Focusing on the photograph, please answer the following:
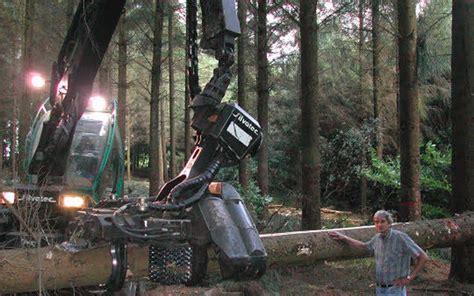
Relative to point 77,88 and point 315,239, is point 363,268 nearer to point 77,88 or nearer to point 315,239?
point 315,239

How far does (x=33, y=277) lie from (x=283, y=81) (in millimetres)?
17330

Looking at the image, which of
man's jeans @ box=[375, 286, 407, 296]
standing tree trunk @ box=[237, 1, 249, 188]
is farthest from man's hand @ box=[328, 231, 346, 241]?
standing tree trunk @ box=[237, 1, 249, 188]

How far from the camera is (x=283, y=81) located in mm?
20547

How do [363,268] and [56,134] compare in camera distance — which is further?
[363,268]

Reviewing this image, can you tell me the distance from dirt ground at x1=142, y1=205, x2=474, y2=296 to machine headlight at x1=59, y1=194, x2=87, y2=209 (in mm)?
1544

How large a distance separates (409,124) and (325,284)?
3.16 metres

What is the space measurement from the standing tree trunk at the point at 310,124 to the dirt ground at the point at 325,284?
0.78 m

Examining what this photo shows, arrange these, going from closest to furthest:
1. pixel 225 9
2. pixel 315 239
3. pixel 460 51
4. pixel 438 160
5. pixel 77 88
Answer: pixel 225 9, pixel 315 239, pixel 77 88, pixel 460 51, pixel 438 160

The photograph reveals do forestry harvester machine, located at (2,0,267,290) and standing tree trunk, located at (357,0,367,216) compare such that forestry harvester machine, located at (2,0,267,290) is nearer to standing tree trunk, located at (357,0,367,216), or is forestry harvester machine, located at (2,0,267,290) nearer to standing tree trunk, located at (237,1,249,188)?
standing tree trunk, located at (237,1,249,188)

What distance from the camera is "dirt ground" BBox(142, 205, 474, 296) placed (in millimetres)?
5797

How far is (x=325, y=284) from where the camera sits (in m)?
6.98

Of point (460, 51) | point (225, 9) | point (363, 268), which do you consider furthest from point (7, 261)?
point (460, 51)

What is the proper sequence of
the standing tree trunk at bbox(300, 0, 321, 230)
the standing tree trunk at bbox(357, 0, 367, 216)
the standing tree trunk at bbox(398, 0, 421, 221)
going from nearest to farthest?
the standing tree trunk at bbox(300, 0, 321, 230) → the standing tree trunk at bbox(398, 0, 421, 221) → the standing tree trunk at bbox(357, 0, 367, 216)

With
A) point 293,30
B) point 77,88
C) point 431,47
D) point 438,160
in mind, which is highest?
point 293,30
